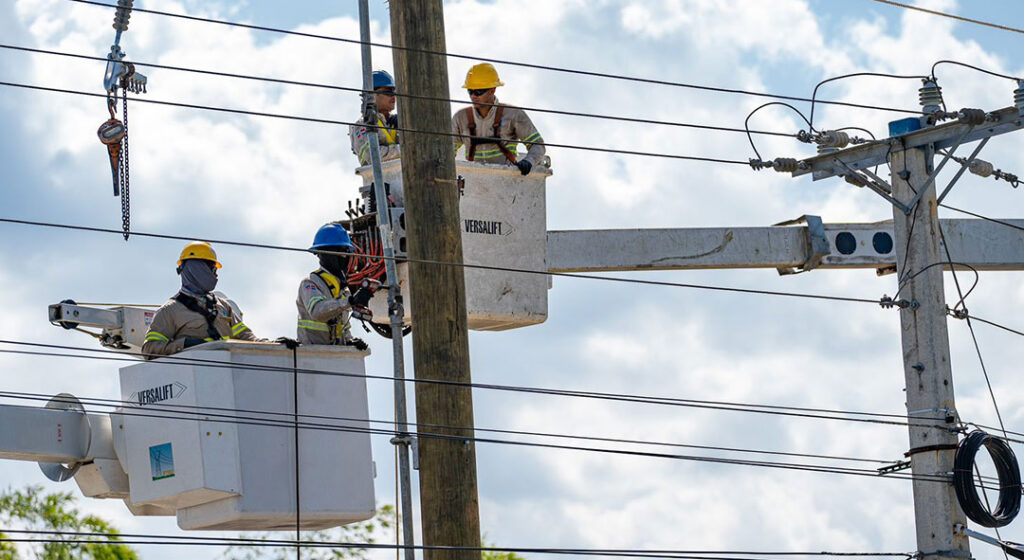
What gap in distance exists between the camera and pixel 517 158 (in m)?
12.5

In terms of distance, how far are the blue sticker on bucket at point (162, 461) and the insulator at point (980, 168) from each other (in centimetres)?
568

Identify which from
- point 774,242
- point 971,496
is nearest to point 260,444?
point 971,496

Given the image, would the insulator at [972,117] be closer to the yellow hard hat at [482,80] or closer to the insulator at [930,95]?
the insulator at [930,95]

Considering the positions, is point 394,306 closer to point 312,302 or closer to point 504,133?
point 312,302

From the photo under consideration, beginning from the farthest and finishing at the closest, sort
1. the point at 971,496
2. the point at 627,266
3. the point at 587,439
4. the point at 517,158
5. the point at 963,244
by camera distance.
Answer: the point at 963,244 → the point at 627,266 → the point at 517,158 → the point at 971,496 → the point at 587,439

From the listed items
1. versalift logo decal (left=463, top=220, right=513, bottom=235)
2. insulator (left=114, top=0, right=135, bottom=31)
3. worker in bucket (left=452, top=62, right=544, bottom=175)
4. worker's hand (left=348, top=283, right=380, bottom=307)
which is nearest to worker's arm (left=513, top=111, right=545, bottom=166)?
worker in bucket (left=452, top=62, right=544, bottom=175)

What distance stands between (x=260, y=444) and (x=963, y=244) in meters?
7.06

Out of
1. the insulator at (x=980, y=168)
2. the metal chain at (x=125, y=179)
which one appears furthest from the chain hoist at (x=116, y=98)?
the insulator at (x=980, y=168)

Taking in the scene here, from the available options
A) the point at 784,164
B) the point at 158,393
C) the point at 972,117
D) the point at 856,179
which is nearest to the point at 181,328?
the point at 158,393

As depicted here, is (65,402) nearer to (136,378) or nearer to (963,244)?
(136,378)

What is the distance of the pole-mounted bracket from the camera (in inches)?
573

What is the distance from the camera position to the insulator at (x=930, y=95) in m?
12.3

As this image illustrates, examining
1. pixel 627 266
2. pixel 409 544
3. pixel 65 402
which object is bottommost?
pixel 409 544

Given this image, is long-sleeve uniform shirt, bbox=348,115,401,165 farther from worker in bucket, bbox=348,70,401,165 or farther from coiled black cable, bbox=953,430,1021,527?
coiled black cable, bbox=953,430,1021,527
